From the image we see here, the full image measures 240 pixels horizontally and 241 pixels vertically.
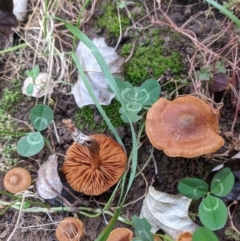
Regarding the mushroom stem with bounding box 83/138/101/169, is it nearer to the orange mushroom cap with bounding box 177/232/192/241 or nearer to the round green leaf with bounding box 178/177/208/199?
the round green leaf with bounding box 178/177/208/199

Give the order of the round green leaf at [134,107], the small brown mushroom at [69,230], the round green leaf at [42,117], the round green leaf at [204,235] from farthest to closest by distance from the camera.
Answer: the round green leaf at [42,117], the round green leaf at [134,107], the small brown mushroom at [69,230], the round green leaf at [204,235]

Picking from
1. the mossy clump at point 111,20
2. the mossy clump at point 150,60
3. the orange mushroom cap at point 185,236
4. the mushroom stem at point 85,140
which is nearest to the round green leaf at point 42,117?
the mushroom stem at point 85,140

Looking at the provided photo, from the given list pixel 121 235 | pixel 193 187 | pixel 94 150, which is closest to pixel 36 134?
pixel 94 150

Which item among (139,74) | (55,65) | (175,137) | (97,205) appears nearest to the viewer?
(175,137)

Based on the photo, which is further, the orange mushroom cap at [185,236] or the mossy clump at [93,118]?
the mossy clump at [93,118]

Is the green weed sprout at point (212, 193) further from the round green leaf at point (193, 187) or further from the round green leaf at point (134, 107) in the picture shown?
the round green leaf at point (134, 107)

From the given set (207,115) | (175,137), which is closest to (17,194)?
(175,137)

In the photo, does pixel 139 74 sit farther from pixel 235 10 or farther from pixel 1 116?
pixel 1 116
